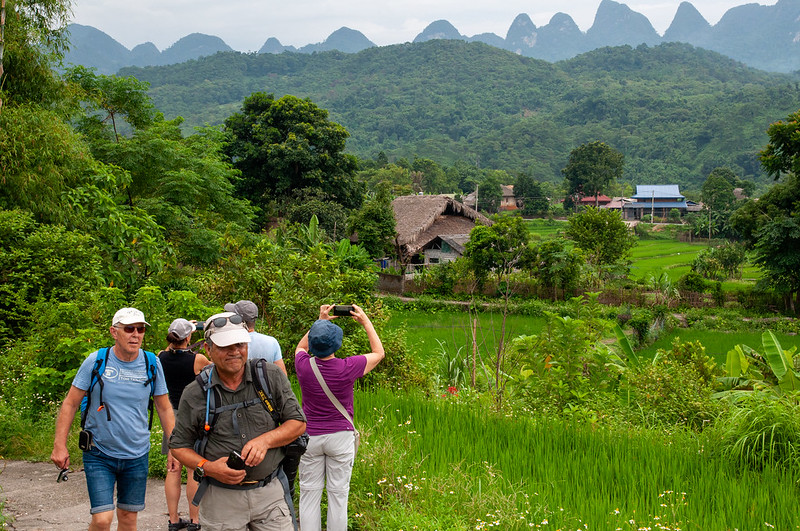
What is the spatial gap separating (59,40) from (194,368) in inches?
396

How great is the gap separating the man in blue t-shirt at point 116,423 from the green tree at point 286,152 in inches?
1080

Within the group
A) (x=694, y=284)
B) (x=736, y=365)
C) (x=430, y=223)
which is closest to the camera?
(x=736, y=365)

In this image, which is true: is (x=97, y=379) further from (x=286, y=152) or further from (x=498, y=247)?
(x=286, y=152)

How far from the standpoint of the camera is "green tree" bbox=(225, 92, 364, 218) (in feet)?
102

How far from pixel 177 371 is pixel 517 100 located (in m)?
155

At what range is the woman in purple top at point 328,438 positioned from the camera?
13.4ft

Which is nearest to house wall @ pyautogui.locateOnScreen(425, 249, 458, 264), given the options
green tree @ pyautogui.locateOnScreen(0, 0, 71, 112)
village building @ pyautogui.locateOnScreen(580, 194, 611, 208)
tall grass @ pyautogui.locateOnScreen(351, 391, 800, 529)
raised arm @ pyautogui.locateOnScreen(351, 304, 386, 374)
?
green tree @ pyautogui.locateOnScreen(0, 0, 71, 112)

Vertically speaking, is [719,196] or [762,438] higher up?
[719,196]

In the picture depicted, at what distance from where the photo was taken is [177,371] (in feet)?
15.2

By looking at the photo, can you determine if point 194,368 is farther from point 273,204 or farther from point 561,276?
point 273,204

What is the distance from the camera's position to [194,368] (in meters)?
4.54

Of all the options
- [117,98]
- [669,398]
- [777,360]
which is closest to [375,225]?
[117,98]

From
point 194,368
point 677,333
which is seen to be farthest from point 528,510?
point 677,333

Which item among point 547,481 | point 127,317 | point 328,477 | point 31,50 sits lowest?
point 547,481
